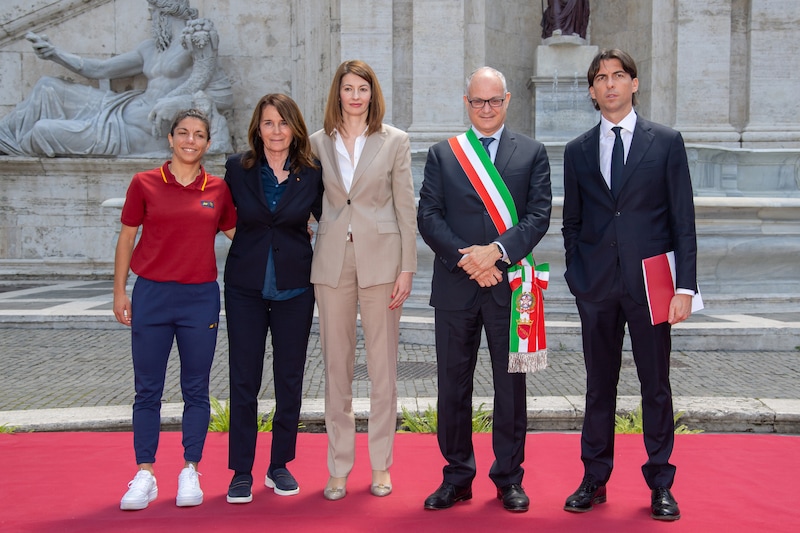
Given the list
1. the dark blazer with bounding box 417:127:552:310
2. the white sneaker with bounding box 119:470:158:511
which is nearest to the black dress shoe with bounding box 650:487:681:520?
the dark blazer with bounding box 417:127:552:310

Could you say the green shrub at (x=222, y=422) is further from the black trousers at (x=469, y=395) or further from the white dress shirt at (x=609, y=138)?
the white dress shirt at (x=609, y=138)

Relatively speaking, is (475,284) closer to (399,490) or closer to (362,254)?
(362,254)

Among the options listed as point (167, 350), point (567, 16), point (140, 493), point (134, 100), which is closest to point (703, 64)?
point (567, 16)

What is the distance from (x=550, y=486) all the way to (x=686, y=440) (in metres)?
1.09

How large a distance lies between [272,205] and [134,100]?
10.8 m

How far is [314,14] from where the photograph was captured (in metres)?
13.5

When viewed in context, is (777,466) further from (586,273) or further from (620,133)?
(620,133)

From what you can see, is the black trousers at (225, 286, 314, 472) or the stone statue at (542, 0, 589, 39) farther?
the stone statue at (542, 0, 589, 39)

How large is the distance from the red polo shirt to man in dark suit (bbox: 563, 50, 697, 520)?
151 cm

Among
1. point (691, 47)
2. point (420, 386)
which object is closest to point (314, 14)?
point (691, 47)

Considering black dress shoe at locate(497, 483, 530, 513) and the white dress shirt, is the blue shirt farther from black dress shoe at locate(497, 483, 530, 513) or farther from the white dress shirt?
the white dress shirt

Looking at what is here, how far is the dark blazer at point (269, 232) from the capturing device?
3.64 m

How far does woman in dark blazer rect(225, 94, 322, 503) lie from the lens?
12.0ft

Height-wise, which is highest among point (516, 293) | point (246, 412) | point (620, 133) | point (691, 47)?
point (691, 47)
